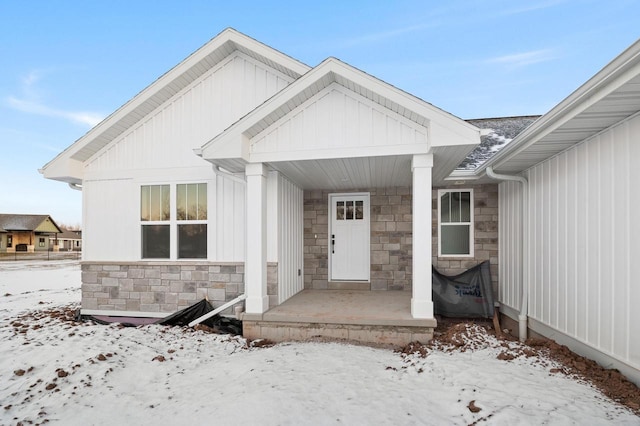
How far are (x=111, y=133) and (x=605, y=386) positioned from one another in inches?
315

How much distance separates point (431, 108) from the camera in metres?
4.05

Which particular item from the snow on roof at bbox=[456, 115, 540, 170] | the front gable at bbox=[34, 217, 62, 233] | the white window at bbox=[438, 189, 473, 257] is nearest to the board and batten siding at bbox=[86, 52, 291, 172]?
the snow on roof at bbox=[456, 115, 540, 170]

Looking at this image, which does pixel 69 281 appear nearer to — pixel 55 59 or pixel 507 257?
pixel 55 59

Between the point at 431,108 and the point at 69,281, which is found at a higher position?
the point at 431,108

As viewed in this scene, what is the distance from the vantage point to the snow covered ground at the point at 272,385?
Result: 272 cm

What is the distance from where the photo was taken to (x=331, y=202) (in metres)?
7.22

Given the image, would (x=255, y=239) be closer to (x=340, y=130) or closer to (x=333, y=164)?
(x=333, y=164)

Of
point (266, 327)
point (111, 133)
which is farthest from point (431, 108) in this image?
point (111, 133)

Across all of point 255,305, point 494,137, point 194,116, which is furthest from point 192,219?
point 494,137

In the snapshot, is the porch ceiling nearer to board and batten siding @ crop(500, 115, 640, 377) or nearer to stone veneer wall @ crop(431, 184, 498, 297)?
stone veneer wall @ crop(431, 184, 498, 297)

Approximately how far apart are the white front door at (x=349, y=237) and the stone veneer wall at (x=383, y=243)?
0.13 metres

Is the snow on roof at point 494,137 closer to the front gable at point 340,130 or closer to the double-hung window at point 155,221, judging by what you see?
the front gable at point 340,130

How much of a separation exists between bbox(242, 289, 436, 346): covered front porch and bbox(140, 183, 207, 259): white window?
2021 mm

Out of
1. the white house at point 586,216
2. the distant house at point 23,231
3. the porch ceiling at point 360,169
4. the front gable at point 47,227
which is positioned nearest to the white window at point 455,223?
the porch ceiling at point 360,169
